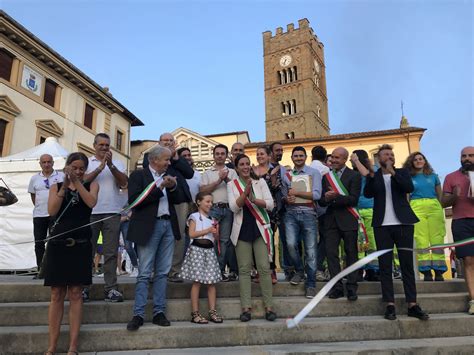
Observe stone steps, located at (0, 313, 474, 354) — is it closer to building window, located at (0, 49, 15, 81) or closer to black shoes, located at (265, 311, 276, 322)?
black shoes, located at (265, 311, 276, 322)

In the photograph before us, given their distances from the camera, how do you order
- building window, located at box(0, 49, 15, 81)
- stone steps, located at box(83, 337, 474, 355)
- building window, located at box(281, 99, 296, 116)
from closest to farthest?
stone steps, located at box(83, 337, 474, 355), building window, located at box(0, 49, 15, 81), building window, located at box(281, 99, 296, 116)

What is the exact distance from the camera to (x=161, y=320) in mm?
3871

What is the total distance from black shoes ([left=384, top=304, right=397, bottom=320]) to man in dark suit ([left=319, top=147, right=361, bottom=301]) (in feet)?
1.31

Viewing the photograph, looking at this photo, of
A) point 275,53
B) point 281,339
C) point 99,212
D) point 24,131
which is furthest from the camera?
point 275,53

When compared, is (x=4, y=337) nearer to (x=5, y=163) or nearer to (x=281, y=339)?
(x=281, y=339)

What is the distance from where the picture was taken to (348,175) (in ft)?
16.5

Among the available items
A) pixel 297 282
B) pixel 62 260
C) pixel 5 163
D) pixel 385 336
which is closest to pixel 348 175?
pixel 297 282

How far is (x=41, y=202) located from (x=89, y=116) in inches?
989

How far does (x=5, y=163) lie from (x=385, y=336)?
1033 cm

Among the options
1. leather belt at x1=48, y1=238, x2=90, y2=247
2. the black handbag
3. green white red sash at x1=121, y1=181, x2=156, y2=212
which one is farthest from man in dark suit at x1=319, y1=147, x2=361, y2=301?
the black handbag

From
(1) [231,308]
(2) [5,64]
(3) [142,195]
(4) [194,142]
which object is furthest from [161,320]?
(4) [194,142]

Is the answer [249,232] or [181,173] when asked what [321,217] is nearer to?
[249,232]

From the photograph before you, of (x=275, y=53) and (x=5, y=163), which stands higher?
(x=275, y=53)

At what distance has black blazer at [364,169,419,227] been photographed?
14.5 ft
